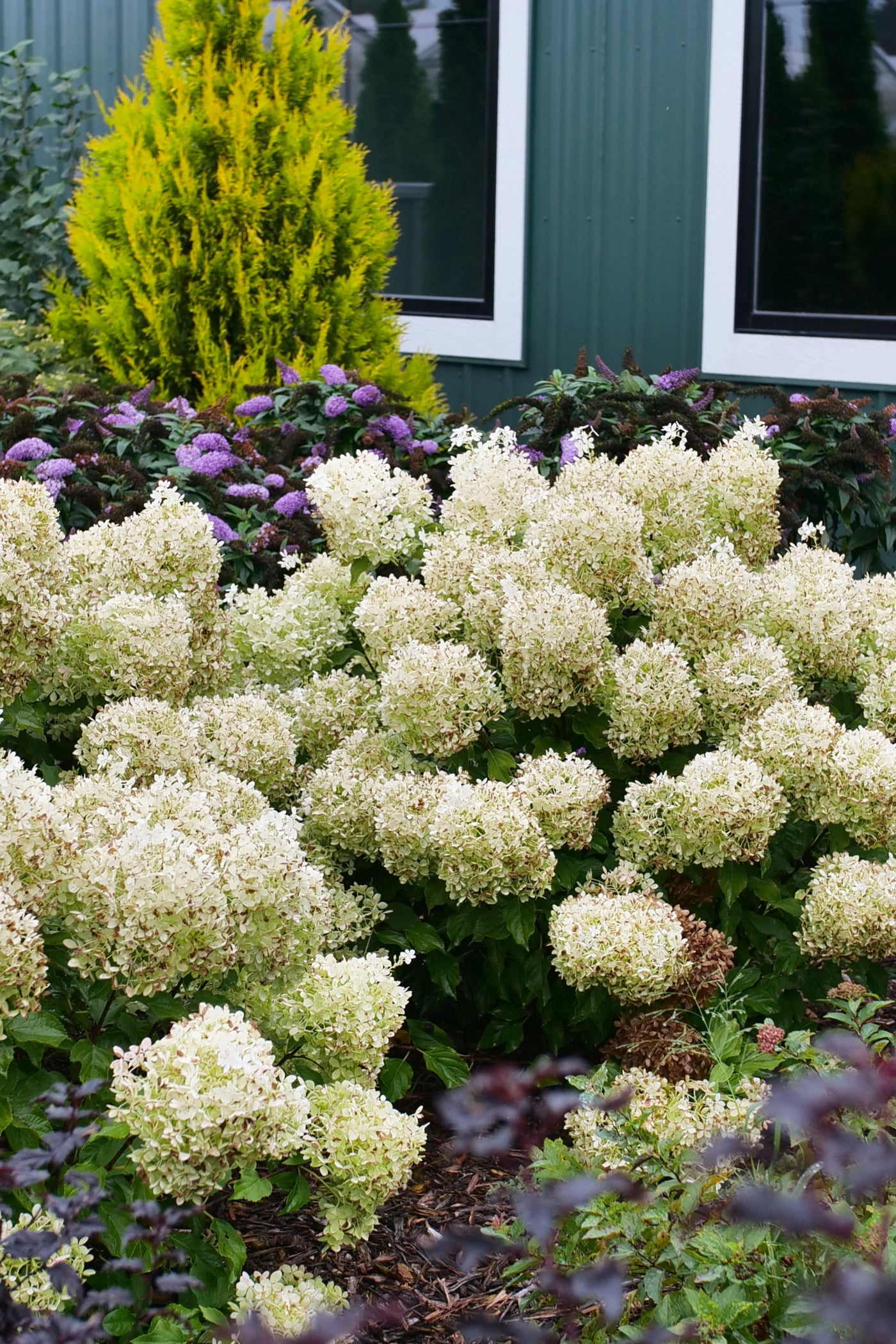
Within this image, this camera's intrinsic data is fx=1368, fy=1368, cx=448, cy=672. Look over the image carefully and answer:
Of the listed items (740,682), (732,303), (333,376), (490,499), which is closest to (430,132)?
(732,303)

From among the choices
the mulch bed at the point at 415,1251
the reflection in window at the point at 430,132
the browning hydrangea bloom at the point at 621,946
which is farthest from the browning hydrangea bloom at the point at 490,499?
the reflection in window at the point at 430,132

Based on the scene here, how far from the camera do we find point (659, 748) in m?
2.79

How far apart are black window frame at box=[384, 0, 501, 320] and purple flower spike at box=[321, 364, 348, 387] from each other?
2.03 meters

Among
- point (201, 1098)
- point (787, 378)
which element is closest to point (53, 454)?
point (201, 1098)

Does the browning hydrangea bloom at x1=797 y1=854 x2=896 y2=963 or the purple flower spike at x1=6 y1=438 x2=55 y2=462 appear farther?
the purple flower spike at x1=6 y1=438 x2=55 y2=462

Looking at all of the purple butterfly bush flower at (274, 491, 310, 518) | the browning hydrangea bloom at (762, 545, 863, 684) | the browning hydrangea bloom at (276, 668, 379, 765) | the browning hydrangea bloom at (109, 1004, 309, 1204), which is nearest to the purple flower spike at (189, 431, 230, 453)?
the purple butterfly bush flower at (274, 491, 310, 518)

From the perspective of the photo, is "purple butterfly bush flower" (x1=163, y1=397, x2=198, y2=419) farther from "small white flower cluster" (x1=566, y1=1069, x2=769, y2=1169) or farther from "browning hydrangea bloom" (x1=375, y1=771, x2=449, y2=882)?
"small white flower cluster" (x1=566, y1=1069, x2=769, y2=1169)

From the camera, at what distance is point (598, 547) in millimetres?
2818

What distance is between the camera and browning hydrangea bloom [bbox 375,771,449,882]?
2.57 meters

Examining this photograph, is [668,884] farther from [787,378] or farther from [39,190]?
[39,190]

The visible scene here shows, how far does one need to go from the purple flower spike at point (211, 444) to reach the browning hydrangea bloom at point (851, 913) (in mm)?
2529

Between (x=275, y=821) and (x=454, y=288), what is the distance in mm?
5887

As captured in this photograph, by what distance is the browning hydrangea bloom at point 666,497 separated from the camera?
10.0ft

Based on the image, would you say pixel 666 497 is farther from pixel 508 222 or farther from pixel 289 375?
pixel 508 222
